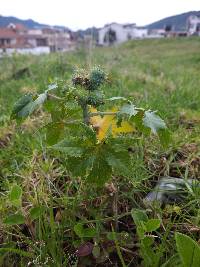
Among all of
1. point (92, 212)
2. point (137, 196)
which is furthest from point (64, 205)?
point (137, 196)

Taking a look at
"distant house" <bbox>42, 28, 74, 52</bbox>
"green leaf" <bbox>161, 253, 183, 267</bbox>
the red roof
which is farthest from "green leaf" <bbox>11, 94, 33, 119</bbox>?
the red roof

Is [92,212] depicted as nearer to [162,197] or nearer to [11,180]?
[162,197]

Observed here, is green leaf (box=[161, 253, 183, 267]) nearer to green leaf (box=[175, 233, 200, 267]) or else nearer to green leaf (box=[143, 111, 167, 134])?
green leaf (box=[175, 233, 200, 267])

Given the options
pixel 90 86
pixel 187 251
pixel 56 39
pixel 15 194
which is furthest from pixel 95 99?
pixel 56 39

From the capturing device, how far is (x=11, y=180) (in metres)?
2.00

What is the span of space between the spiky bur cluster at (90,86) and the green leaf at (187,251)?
1.85ft

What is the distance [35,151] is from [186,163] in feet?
2.83

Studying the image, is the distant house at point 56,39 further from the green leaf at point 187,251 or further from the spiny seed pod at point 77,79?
the green leaf at point 187,251

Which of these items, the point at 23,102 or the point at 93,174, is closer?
the point at 93,174

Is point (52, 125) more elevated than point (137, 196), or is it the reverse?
point (52, 125)

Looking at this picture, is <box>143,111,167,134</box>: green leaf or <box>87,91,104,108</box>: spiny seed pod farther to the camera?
<box>87,91,104,108</box>: spiny seed pod

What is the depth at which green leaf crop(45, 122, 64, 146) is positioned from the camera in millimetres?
1464

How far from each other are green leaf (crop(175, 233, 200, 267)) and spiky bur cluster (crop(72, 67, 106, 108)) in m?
0.56

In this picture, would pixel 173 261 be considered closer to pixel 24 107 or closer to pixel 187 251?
pixel 187 251
